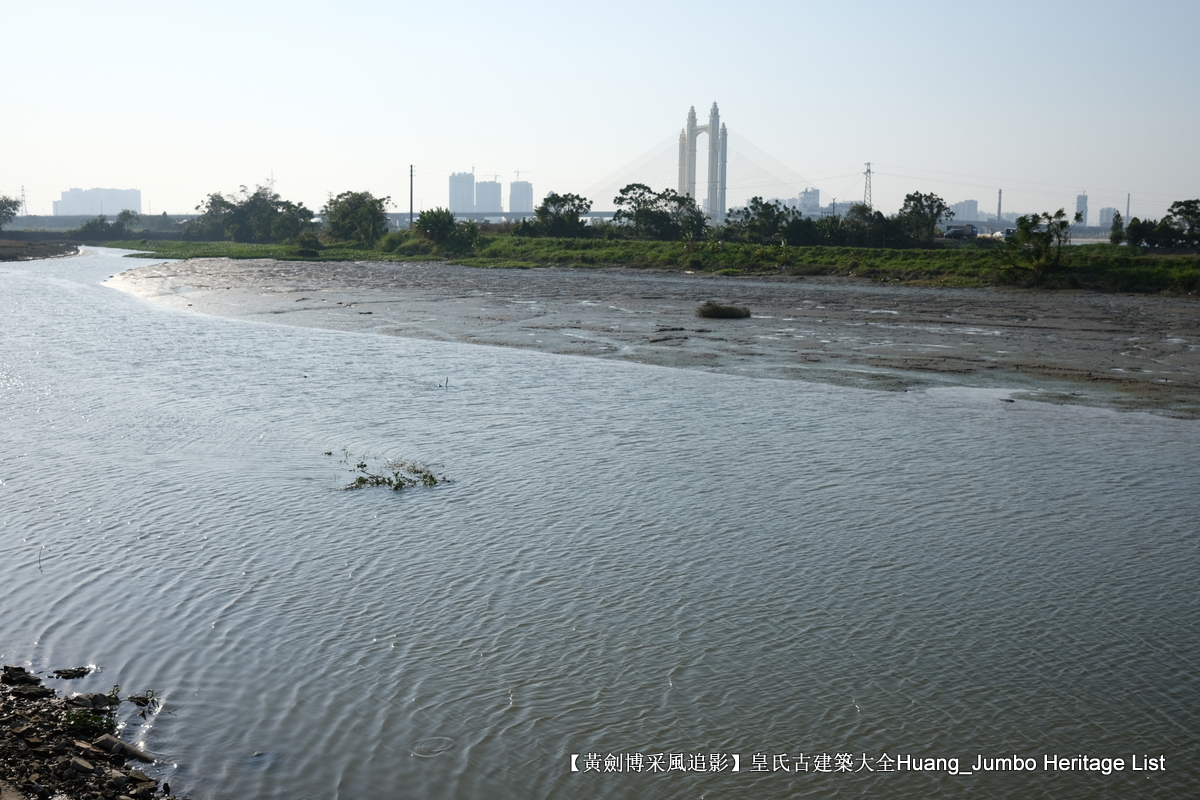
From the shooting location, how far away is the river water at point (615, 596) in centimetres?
577

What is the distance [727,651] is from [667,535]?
2.61 metres

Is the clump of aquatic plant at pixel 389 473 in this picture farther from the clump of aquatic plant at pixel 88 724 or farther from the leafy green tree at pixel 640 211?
the leafy green tree at pixel 640 211

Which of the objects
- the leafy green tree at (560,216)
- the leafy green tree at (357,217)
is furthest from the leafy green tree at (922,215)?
the leafy green tree at (357,217)

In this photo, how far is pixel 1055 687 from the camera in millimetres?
6668

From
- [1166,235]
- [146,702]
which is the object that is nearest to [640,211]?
[1166,235]

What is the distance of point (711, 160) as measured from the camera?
148125 mm

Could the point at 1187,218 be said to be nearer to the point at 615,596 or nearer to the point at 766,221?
the point at 766,221

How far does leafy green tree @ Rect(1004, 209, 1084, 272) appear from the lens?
4675cm

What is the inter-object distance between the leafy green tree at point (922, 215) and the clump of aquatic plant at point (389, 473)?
56.9 meters

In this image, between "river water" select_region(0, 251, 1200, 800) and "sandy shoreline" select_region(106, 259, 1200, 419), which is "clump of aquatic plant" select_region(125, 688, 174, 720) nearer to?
"river water" select_region(0, 251, 1200, 800)

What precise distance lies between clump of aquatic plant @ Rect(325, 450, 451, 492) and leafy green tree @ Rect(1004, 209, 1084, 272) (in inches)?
1657

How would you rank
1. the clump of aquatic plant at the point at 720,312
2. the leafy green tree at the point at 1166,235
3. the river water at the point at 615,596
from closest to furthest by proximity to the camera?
the river water at the point at 615,596
the clump of aquatic plant at the point at 720,312
the leafy green tree at the point at 1166,235

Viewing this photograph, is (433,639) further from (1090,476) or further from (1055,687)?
(1090,476)

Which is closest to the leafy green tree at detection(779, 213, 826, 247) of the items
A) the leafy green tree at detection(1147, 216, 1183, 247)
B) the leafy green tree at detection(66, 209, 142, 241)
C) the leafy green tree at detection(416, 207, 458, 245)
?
the leafy green tree at detection(1147, 216, 1183, 247)
